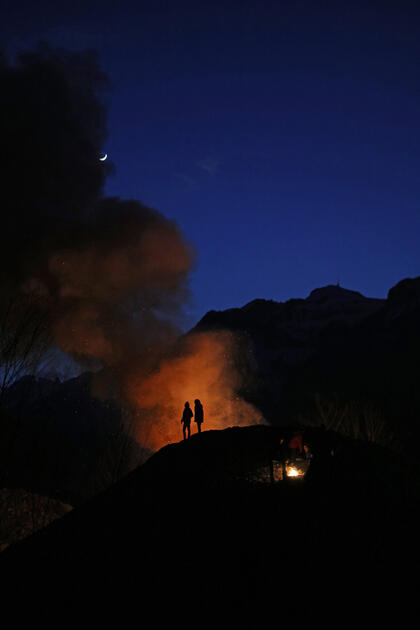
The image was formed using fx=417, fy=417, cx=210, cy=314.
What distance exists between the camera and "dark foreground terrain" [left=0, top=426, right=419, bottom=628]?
10711 millimetres

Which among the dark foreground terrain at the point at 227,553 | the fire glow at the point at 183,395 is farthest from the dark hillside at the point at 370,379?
the dark foreground terrain at the point at 227,553

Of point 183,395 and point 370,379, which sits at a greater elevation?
point 370,379

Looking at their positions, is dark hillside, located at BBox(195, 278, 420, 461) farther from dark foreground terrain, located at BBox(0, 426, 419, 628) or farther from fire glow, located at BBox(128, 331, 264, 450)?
dark foreground terrain, located at BBox(0, 426, 419, 628)

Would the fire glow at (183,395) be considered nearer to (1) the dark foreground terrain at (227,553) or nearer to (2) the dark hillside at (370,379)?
(1) the dark foreground terrain at (227,553)

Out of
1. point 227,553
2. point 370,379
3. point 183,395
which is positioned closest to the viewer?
point 227,553

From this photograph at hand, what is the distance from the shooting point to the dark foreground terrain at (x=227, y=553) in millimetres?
10711

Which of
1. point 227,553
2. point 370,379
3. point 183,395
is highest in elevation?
point 370,379

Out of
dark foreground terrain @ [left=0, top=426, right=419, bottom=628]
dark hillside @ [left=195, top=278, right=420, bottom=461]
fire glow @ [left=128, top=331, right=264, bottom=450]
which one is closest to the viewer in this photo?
dark foreground terrain @ [left=0, top=426, right=419, bottom=628]

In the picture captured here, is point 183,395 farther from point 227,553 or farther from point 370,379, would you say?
point 370,379

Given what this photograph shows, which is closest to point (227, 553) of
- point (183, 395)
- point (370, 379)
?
point (183, 395)

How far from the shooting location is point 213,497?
16359 mm

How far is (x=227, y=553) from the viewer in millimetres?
12727

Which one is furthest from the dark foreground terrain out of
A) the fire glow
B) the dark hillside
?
the dark hillside

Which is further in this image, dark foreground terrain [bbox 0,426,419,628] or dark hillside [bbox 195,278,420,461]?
dark hillside [bbox 195,278,420,461]
